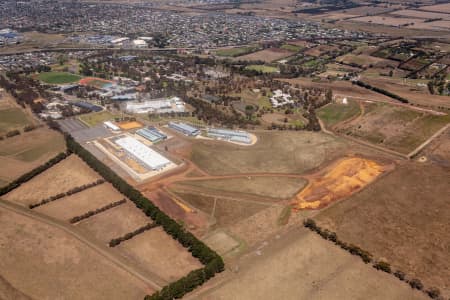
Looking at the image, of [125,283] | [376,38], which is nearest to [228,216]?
[125,283]

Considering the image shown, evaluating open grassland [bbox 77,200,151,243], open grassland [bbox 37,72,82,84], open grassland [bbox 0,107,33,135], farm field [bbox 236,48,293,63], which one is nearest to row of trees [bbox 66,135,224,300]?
open grassland [bbox 77,200,151,243]

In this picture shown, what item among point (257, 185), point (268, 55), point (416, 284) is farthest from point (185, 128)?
point (268, 55)

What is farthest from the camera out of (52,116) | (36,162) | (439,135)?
(52,116)

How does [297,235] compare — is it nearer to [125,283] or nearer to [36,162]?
[125,283]

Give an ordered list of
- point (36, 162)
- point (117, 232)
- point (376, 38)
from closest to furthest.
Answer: point (117, 232)
point (36, 162)
point (376, 38)

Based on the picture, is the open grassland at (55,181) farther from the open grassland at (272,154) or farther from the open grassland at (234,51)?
the open grassland at (234,51)
